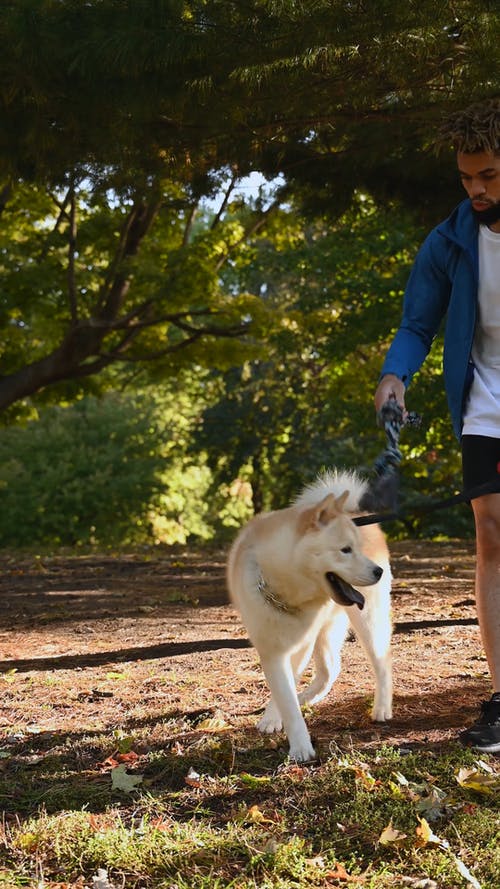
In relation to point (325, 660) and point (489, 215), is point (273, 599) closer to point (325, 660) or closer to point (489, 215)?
point (325, 660)

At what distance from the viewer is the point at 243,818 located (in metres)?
3.19

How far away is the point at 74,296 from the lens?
1450 cm

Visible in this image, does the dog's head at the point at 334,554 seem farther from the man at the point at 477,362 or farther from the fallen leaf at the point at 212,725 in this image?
the fallen leaf at the point at 212,725

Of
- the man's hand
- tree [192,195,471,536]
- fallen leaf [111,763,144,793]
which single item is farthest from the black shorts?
tree [192,195,471,536]

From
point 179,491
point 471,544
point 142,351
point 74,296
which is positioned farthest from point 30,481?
point 471,544

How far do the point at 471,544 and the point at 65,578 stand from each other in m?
7.53

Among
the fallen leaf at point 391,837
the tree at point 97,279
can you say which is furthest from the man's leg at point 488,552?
the tree at point 97,279

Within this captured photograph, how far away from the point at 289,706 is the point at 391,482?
1.02m

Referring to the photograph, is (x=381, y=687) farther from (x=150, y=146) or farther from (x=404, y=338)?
(x=150, y=146)

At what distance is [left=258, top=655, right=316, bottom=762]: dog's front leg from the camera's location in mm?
3844

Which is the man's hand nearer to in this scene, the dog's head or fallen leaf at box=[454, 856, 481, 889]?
the dog's head

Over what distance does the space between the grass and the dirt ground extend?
0.36 m

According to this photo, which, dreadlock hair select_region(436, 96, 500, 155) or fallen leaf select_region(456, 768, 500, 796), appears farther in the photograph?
dreadlock hair select_region(436, 96, 500, 155)

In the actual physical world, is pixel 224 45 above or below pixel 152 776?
above
